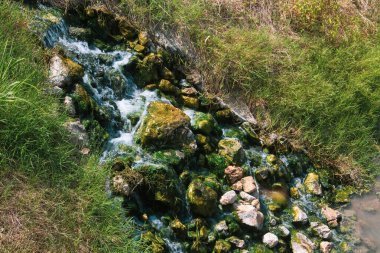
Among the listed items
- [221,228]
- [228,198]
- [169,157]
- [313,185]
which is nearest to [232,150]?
[228,198]

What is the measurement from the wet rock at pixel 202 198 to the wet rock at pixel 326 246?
1.35 m

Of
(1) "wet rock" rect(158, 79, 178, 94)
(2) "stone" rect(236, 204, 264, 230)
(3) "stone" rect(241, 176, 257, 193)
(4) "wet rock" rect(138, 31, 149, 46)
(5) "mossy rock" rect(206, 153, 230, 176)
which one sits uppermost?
(4) "wet rock" rect(138, 31, 149, 46)

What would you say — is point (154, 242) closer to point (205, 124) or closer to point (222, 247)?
point (222, 247)

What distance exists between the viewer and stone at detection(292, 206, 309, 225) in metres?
5.21

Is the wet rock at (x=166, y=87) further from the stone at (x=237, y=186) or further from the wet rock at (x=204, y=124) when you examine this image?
the stone at (x=237, y=186)

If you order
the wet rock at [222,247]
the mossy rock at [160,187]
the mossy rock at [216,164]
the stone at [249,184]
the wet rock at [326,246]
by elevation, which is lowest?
the wet rock at [326,246]

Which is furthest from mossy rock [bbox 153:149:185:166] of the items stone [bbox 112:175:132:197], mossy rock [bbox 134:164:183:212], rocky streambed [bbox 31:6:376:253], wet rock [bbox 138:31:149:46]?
wet rock [bbox 138:31:149:46]

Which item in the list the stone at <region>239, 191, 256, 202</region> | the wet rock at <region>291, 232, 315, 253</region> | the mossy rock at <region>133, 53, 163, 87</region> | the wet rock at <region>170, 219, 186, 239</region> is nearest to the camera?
the wet rock at <region>170, 219, 186, 239</region>

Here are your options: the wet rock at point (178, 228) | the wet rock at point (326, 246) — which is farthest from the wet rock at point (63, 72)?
the wet rock at point (326, 246)

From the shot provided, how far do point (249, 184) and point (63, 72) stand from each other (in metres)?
2.33

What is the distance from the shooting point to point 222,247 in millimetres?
4375

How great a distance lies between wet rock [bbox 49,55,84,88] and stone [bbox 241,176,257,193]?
2127 millimetres

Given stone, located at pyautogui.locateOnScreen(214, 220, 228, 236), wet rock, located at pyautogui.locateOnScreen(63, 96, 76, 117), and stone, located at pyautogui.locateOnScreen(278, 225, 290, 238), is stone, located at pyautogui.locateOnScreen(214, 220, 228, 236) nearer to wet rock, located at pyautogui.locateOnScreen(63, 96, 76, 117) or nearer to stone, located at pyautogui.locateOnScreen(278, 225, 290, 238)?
stone, located at pyautogui.locateOnScreen(278, 225, 290, 238)

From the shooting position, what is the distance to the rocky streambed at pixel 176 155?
4305mm
